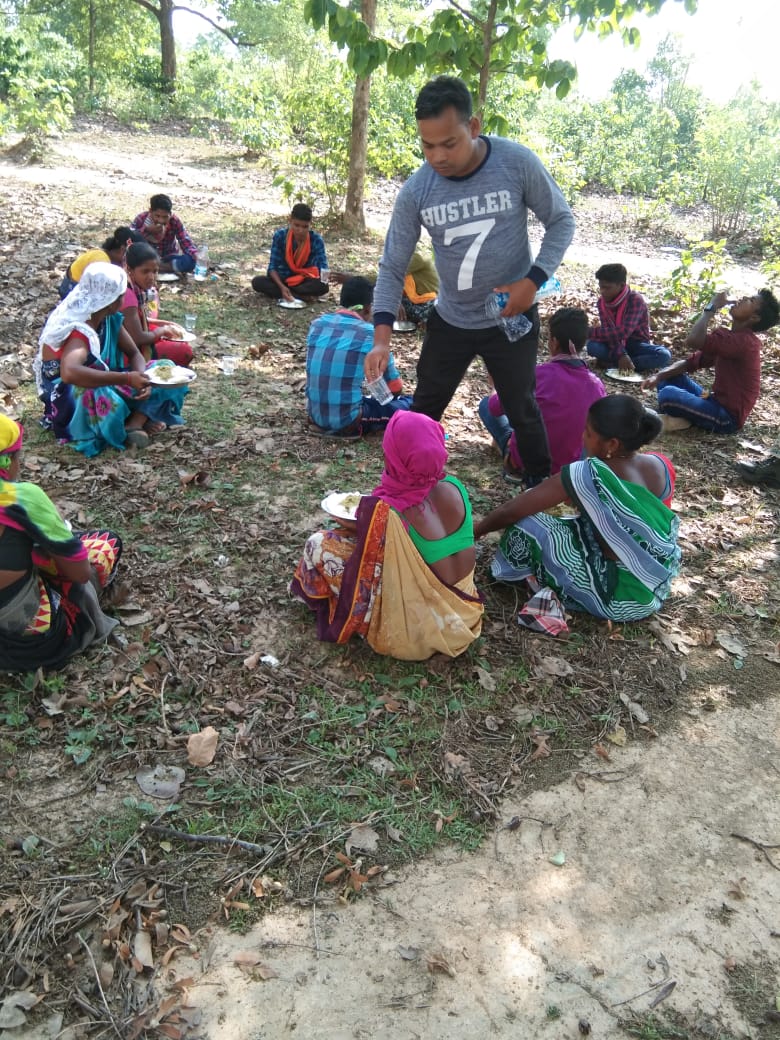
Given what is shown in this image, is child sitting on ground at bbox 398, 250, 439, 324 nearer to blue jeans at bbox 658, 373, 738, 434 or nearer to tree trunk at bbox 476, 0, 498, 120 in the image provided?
tree trunk at bbox 476, 0, 498, 120

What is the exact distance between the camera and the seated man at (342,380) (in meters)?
5.00

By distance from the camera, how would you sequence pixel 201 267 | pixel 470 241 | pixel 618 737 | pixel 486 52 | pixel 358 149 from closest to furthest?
1. pixel 618 737
2. pixel 470 241
3. pixel 486 52
4. pixel 201 267
5. pixel 358 149

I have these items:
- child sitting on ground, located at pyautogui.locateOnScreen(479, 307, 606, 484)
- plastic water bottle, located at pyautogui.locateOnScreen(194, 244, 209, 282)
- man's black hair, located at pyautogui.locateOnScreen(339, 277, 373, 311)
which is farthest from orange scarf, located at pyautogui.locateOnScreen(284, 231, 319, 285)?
child sitting on ground, located at pyautogui.locateOnScreen(479, 307, 606, 484)

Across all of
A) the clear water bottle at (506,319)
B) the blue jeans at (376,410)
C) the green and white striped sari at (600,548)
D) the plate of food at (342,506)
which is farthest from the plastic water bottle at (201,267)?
the green and white striped sari at (600,548)

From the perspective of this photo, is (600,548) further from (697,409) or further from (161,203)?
(161,203)

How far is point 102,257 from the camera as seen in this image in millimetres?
4793

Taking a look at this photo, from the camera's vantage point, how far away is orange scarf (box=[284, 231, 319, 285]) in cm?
761

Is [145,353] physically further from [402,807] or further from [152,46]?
[152,46]

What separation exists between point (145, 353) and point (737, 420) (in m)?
4.67

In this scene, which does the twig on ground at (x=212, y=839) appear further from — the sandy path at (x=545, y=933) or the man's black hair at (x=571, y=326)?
the man's black hair at (x=571, y=326)

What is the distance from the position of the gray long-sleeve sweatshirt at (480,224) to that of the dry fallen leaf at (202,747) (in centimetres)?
220

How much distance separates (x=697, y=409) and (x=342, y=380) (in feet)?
9.68

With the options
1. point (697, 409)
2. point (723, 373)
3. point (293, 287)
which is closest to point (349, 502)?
point (697, 409)

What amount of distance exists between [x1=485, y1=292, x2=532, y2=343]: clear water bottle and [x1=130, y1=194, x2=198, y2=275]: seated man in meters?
5.37
